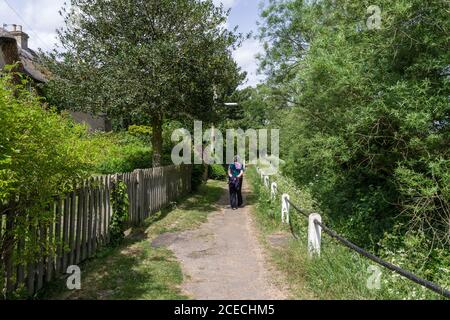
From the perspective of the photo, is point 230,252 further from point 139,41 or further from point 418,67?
point 139,41

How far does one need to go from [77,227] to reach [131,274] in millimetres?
1104

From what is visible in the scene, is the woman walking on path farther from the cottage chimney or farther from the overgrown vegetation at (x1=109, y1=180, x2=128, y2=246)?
the cottage chimney

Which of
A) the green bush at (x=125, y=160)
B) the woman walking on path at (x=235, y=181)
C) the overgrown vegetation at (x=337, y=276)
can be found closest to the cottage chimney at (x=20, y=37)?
the green bush at (x=125, y=160)

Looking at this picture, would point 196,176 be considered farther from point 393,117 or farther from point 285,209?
point 393,117

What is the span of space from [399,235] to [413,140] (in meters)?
2.22

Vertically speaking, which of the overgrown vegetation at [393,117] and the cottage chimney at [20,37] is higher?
the cottage chimney at [20,37]

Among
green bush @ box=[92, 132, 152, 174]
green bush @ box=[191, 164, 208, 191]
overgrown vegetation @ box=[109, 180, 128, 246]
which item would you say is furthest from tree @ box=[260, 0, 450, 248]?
green bush @ box=[191, 164, 208, 191]

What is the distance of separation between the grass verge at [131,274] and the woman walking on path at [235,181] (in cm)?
441

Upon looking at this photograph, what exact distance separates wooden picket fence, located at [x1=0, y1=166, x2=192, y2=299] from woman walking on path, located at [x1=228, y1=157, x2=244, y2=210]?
12.1 feet

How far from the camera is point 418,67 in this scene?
7555 mm

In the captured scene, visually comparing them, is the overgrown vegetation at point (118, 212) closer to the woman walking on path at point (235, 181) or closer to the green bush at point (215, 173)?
the woman walking on path at point (235, 181)

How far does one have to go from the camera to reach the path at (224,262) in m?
5.28

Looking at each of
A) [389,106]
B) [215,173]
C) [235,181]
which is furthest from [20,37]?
[389,106]
